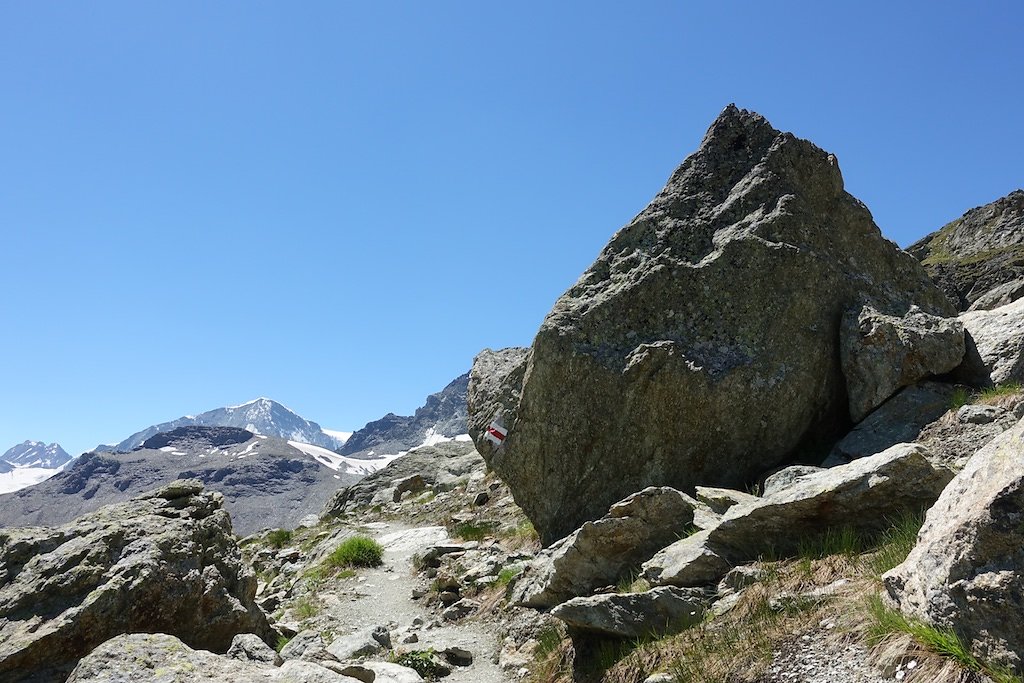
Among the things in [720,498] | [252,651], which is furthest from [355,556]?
[720,498]

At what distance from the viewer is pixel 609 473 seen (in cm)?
1288

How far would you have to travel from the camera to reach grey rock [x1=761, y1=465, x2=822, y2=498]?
954 centimetres

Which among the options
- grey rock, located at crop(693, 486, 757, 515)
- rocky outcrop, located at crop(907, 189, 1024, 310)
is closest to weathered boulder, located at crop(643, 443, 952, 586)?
grey rock, located at crop(693, 486, 757, 515)

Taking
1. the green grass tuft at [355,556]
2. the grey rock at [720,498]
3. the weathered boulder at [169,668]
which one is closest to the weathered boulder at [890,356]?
the grey rock at [720,498]

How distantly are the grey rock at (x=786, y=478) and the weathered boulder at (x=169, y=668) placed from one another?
6480mm

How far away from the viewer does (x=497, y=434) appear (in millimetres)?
14820

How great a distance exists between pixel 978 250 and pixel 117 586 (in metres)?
161

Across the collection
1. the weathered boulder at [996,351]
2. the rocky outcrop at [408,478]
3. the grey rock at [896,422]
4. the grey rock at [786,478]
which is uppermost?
the rocky outcrop at [408,478]

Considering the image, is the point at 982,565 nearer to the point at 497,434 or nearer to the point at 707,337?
the point at 707,337

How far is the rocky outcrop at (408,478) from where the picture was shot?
37.7 m

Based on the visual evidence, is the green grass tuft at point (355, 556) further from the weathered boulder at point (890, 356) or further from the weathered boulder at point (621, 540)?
the weathered boulder at point (890, 356)

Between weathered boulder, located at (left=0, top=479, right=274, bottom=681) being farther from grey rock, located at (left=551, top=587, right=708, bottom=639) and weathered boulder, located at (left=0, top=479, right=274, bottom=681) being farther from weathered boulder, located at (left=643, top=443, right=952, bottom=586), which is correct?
weathered boulder, located at (left=643, top=443, right=952, bottom=586)

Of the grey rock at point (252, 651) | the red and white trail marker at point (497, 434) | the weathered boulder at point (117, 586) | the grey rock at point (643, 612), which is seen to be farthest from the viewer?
the red and white trail marker at point (497, 434)

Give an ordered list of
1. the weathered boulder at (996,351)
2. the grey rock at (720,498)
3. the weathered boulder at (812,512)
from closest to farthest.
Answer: the weathered boulder at (812,512), the grey rock at (720,498), the weathered boulder at (996,351)
